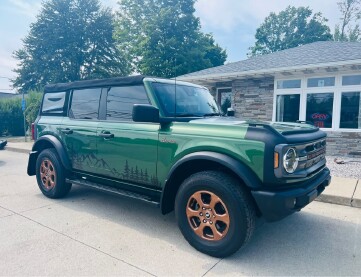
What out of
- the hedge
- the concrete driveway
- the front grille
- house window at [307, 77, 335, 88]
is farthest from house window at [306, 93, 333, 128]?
the hedge

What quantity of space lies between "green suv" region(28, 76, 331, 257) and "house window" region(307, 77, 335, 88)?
6.61 metres

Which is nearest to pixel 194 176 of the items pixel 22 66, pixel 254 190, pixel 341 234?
pixel 254 190

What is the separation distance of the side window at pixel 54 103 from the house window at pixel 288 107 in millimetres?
7944

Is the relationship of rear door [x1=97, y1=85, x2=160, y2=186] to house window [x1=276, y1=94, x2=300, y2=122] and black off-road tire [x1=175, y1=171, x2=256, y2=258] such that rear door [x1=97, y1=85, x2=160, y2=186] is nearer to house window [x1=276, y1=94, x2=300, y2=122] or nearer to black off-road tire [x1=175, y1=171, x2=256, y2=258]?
black off-road tire [x1=175, y1=171, x2=256, y2=258]

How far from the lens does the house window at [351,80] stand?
28.7ft

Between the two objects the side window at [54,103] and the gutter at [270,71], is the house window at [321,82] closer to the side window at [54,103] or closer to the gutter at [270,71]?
the gutter at [270,71]

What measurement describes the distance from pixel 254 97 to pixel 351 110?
3.29 metres

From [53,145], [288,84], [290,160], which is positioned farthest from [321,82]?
[53,145]

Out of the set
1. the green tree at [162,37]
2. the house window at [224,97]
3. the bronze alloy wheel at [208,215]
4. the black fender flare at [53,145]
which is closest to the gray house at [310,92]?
the house window at [224,97]

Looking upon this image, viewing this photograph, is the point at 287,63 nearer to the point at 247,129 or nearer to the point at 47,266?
the point at 247,129

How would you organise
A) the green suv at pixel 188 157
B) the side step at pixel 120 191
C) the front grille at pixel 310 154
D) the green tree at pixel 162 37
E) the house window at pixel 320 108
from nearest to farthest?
the green suv at pixel 188 157 → the front grille at pixel 310 154 → the side step at pixel 120 191 → the house window at pixel 320 108 → the green tree at pixel 162 37

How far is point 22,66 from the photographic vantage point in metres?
31.4

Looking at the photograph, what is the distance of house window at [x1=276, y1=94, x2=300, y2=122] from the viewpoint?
32.7 ft

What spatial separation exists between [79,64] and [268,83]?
26.4m
